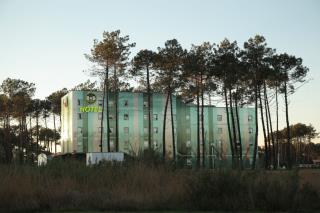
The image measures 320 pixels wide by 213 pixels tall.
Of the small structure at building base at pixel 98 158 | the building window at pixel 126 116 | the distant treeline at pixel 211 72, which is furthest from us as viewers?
the building window at pixel 126 116

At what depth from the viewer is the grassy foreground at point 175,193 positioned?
14.1 m

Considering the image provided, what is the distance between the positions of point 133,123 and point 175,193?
68.7 m

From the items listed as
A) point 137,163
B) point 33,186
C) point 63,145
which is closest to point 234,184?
point 137,163

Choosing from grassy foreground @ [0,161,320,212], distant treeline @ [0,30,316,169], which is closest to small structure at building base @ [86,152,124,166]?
grassy foreground @ [0,161,320,212]

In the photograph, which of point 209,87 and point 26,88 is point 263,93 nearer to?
point 209,87

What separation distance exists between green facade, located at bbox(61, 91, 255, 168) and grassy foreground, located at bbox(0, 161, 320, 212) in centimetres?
5698

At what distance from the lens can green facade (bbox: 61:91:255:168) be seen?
78.8 metres

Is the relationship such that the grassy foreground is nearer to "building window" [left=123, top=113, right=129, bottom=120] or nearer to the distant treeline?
the distant treeline

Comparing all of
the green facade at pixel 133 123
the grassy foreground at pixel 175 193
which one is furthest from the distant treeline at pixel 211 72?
the grassy foreground at pixel 175 193

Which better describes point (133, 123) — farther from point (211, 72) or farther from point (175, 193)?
point (175, 193)

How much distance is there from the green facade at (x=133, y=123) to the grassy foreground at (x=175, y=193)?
187 feet

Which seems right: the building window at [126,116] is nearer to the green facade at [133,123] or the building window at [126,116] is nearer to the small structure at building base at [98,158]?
the green facade at [133,123]

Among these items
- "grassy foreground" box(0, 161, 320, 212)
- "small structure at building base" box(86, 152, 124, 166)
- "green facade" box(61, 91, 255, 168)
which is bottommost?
"grassy foreground" box(0, 161, 320, 212)

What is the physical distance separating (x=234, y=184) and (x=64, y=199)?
5.22 m
